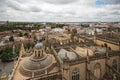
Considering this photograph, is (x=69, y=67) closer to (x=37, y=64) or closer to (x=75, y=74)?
(x=75, y=74)

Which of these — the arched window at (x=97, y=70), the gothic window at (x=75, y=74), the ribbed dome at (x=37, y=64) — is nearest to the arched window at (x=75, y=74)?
A: the gothic window at (x=75, y=74)

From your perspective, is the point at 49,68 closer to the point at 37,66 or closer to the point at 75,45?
the point at 37,66

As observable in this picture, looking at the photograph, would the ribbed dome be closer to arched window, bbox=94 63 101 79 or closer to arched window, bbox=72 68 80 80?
arched window, bbox=72 68 80 80

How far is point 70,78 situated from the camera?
78.1ft

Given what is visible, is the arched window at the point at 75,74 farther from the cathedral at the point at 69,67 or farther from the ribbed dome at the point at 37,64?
the ribbed dome at the point at 37,64

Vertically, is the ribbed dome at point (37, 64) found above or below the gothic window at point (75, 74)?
above

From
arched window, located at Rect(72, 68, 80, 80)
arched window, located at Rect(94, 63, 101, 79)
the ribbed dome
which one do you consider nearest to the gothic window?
arched window, located at Rect(72, 68, 80, 80)

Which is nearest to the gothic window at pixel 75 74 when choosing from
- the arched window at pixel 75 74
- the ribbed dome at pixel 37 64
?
the arched window at pixel 75 74

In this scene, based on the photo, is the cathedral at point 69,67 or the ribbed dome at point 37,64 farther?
the ribbed dome at point 37,64

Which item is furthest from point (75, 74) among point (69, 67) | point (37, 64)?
point (37, 64)

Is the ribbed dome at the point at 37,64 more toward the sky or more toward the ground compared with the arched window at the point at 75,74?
more toward the sky

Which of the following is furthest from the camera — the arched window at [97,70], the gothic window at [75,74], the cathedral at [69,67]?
the arched window at [97,70]

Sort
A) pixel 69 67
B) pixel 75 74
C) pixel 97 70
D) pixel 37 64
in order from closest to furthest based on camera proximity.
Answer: pixel 69 67 < pixel 75 74 < pixel 37 64 < pixel 97 70

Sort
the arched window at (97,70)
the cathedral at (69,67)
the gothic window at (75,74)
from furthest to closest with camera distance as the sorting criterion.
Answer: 1. the arched window at (97,70)
2. the gothic window at (75,74)
3. the cathedral at (69,67)
